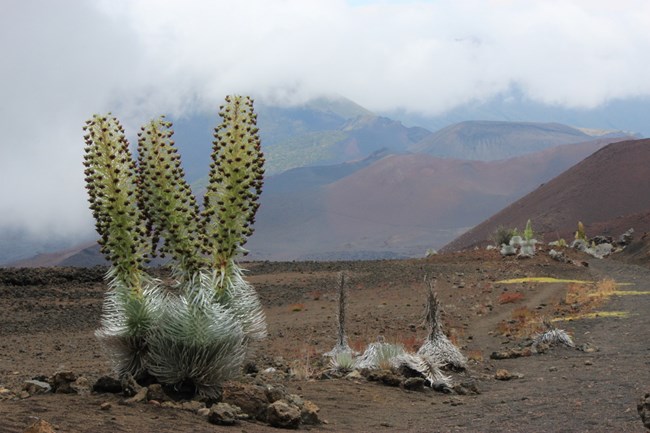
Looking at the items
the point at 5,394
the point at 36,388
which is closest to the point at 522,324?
the point at 5,394

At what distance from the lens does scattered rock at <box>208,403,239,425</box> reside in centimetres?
657

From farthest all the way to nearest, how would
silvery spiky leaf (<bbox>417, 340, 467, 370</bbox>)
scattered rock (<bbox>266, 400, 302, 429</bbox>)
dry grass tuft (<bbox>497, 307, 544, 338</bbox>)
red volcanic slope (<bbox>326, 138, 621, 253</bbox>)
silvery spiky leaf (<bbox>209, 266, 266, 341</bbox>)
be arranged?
red volcanic slope (<bbox>326, 138, 621, 253</bbox>), dry grass tuft (<bbox>497, 307, 544, 338</bbox>), silvery spiky leaf (<bbox>417, 340, 467, 370</bbox>), silvery spiky leaf (<bbox>209, 266, 266, 341</bbox>), scattered rock (<bbox>266, 400, 302, 429</bbox>)

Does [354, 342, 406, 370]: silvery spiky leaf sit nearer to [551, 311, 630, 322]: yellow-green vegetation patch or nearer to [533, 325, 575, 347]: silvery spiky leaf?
[533, 325, 575, 347]: silvery spiky leaf

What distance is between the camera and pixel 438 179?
600 feet

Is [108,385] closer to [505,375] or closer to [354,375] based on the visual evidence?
[354,375]

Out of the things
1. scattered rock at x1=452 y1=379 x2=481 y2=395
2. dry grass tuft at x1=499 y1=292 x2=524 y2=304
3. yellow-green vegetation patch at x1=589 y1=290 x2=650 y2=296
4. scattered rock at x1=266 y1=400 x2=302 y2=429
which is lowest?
scattered rock at x1=452 y1=379 x2=481 y2=395

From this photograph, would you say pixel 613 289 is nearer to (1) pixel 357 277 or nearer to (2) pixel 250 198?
(1) pixel 357 277

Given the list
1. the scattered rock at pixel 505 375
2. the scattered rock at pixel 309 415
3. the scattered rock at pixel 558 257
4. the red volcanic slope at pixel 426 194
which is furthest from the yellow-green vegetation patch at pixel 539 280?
the red volcanic slope at pixel 426 194

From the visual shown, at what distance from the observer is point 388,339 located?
15.6 m

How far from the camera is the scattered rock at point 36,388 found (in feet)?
23.6

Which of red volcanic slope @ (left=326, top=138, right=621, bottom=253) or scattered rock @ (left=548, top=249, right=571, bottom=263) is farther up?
red volcanic slope @ (left=326, top=138, right=621, bottom=253)

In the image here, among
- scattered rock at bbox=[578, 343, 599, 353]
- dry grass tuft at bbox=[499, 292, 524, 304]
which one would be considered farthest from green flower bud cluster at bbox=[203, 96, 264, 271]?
dry grass tuft at bbox=[499, 292, 524, 304]

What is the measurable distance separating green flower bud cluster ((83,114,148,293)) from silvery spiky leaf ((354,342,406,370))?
4.01m

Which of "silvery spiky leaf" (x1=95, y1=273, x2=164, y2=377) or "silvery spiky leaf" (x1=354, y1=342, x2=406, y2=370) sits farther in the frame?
"silvery spiky leaf" (x1=354, y1=342, x2=406, y2=370)
